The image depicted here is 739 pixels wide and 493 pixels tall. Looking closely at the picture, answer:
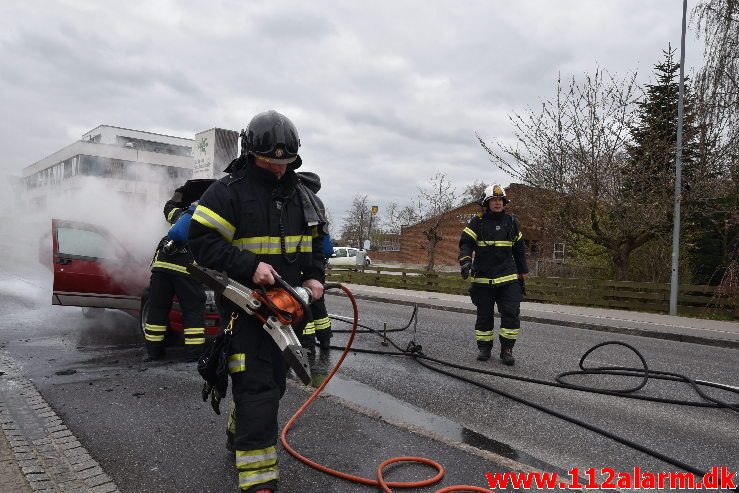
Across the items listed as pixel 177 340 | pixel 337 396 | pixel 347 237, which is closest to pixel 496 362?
pixel 337 396

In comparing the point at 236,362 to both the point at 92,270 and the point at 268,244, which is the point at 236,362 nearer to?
the point at 268,244

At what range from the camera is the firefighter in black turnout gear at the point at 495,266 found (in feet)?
19.6

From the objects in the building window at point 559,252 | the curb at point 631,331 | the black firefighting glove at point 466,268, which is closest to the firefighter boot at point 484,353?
the black firefighting glove at point 466,268

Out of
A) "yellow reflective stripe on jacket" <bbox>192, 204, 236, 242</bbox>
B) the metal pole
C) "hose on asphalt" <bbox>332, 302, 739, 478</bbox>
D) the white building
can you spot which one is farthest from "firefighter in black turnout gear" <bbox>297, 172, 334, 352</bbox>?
the metal pole

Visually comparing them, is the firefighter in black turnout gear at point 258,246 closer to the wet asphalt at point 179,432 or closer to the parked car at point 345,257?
the wet asphalt at point 179,432

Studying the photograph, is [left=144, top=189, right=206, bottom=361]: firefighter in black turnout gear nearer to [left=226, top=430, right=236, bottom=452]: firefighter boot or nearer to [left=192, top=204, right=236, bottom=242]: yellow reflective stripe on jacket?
[left=226, top=430, right=236, bottom=452]: firefighter boot

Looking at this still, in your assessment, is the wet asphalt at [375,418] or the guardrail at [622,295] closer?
the wet asphalt at [375,418]

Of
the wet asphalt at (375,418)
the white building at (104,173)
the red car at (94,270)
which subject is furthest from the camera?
the white building at (104,173)

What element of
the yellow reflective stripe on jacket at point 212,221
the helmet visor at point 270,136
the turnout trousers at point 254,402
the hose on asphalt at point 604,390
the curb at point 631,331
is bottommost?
the curb at point 631,331

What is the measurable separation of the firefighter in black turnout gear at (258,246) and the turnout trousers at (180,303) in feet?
8.28

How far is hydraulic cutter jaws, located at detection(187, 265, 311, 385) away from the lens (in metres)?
2.55

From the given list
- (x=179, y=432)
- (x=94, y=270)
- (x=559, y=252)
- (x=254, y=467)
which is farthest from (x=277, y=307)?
(x=559, y=252)

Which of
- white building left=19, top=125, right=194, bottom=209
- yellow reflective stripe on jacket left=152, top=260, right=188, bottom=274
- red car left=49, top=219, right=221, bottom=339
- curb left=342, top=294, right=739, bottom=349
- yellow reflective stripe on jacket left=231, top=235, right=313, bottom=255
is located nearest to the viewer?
yellow reflective stripe on jacket left=231, top=235, right=313, bottom=255

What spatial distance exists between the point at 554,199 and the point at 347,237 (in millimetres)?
47108
